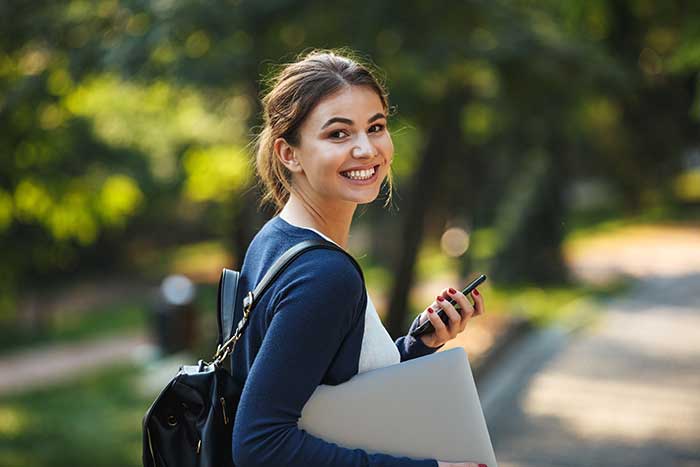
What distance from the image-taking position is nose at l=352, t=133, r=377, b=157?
179 cm

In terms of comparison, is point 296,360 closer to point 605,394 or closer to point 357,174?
point 357,174

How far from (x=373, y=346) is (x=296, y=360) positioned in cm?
24

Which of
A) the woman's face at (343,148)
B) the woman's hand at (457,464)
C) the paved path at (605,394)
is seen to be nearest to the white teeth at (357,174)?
the woman's face at (343,148)

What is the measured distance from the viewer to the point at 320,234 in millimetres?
1744

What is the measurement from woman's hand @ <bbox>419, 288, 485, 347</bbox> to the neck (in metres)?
0.25

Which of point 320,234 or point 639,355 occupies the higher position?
point 320,234

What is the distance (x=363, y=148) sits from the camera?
1.79m

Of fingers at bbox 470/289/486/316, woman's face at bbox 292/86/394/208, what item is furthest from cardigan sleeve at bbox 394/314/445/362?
woman's face at bbox 292/86/394/208

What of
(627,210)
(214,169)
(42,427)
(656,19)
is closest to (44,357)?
(42,427)

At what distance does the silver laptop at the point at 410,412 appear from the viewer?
1.69m

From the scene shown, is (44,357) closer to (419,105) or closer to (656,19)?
(419,105)

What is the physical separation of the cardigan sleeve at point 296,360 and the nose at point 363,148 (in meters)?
0.26

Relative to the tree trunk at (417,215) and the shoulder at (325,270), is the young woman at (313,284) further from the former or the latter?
the tree trunk at (417,215)

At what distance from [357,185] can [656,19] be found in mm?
6932
